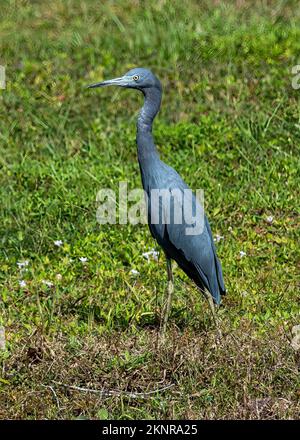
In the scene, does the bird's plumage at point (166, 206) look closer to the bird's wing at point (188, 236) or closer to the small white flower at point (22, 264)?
the bird's wing at point (188, 236)

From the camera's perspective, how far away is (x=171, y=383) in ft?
16.2

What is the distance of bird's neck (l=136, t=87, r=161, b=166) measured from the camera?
5.64 m

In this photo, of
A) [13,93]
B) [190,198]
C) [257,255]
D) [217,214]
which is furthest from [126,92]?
[190,198]

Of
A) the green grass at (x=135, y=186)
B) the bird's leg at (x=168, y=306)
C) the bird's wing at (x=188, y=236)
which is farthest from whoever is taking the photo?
the bird's wing at (x=188, y=236)

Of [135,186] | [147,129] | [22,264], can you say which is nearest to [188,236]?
[147,129]

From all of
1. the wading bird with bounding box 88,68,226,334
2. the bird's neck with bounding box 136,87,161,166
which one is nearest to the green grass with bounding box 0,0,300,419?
the wading bird with bounding box 88,68,226,334

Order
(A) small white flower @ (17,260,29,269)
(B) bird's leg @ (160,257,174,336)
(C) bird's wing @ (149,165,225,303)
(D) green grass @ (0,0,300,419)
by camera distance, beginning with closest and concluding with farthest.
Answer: (D) green grass @ (0,0,300,419)
(B) bird's leg @ (160,257,174,336)
(C) bird's wing @ (149,165,225,303)
(A) small white flower @ (17,260,29,269)

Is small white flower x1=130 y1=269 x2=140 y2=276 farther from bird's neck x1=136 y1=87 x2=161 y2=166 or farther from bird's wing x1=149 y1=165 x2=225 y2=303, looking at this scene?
bird's neck x1=136 y1=87 x2=161 y2=166

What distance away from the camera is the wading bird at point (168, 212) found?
559 centimetres

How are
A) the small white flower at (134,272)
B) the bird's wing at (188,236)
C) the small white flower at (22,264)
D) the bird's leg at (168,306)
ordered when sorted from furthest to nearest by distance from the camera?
the small white flower at (22,264)
the small white flower at (134,272)
the bird's wing at (188,236)
the bird's leg at (168,306)

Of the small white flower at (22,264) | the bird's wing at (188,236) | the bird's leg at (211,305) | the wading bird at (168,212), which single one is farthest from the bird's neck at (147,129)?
the small white flower at (22,264)

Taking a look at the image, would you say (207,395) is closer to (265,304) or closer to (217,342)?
(217,342)

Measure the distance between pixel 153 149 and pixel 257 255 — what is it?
1.24 metres

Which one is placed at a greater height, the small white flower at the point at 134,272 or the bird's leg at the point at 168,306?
the small white flower at the point at 134,272
